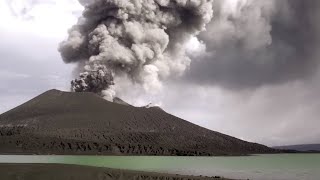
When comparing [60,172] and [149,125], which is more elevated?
[149,125]

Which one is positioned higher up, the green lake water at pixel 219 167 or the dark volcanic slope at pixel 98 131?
the dark volcanic slope at pixel 98 131

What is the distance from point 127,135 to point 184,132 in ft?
60.1

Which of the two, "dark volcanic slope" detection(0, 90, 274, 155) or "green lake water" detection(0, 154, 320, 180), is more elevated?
"dark volcanic slope" detection(0, 90, 274, 155)

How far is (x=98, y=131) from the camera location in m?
118

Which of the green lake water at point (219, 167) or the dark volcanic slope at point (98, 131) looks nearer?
the green lake water at point (219, 167)

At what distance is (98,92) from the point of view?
431ft

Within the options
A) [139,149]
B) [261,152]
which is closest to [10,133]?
[139,149]

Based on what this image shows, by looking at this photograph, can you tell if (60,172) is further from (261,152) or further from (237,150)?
(261,152)

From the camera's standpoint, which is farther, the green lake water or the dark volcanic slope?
the dark volcanic slope

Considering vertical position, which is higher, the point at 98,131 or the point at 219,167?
the point at 98,131

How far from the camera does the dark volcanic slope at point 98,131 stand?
102125 mm

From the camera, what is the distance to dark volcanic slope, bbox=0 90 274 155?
102 meters

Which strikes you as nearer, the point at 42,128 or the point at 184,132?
the point at 42,128

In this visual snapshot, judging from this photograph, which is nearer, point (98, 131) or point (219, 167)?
point (219, 167)
